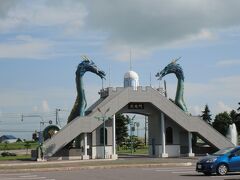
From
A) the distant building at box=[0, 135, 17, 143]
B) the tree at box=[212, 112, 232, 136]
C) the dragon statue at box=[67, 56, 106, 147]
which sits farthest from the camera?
the distant building at box=[0, 135, 17, 143]

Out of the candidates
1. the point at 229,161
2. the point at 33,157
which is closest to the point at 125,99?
the point at 33,157

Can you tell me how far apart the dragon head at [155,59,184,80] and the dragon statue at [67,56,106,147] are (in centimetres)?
661

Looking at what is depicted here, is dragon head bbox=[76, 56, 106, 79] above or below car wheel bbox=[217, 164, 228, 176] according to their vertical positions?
Answer: above

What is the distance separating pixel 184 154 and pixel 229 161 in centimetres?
3071

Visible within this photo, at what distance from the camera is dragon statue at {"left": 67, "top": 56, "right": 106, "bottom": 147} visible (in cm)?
5212

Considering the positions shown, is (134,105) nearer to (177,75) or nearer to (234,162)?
(177,75)

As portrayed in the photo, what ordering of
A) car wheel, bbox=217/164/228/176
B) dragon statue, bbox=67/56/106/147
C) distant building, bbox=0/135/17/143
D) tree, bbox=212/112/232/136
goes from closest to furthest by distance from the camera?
car wheel, bbox=217/164/228/176
dragon statue, bbox=67/56/106/147
tree, bbox=212/112/232/136
distant building, bbox=0/135/17/143

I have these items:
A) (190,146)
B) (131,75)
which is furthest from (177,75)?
(190,146)

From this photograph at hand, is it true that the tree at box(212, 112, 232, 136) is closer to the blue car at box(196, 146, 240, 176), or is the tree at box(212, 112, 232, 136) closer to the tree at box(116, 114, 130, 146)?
the tree at box(116, 114, 130, 146)

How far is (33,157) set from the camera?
50.9 m

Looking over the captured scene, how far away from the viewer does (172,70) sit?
184 feet

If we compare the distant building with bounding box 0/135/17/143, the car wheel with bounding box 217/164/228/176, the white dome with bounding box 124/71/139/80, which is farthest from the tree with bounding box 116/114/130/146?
the car wheel with bounding box 217/164/228/176

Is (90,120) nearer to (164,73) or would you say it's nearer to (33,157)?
(33,157)

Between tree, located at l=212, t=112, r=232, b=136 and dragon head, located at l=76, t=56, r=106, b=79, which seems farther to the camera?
tree, located at l=212, t=112, r=232, b=136
